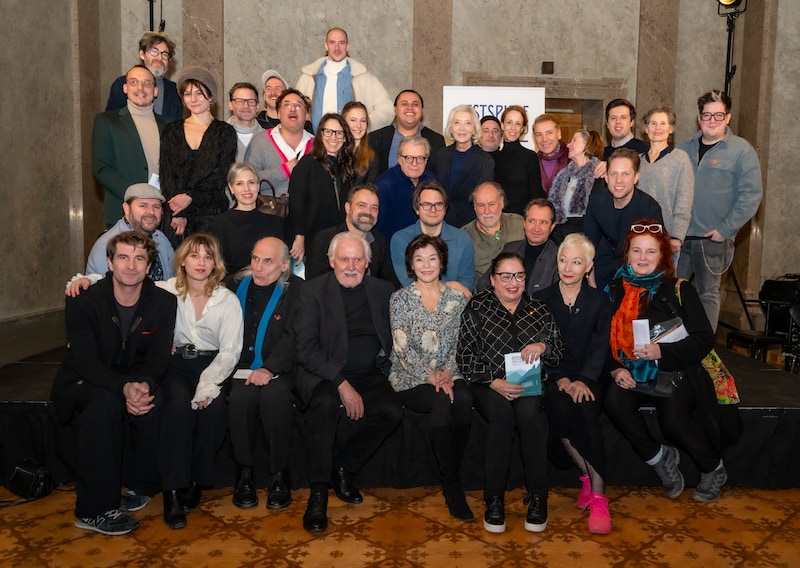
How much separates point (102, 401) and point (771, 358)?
6.24 metres

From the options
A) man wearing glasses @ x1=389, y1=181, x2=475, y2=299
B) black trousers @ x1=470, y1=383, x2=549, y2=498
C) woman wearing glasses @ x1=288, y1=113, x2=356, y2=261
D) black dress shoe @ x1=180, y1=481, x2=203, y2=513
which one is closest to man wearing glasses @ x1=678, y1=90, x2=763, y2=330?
man wearing glasses @ x1=389, y1=181, x2=475, y2=299

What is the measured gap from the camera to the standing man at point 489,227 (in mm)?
4582

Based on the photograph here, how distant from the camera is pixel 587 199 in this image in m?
4.86

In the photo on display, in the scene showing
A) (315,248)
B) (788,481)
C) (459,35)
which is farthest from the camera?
(459,35)

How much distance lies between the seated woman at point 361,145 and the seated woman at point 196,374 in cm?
138

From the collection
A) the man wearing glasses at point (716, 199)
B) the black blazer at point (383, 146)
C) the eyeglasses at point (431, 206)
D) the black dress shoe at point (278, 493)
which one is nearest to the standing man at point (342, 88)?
the black blazer at point (383, 146)

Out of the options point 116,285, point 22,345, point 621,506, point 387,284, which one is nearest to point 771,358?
point 621,506

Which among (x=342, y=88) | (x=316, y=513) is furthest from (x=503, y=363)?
(x=342, y=88)

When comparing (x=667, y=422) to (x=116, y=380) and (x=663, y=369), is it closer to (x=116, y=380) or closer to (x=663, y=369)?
(x=663, y=369)

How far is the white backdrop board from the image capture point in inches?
271

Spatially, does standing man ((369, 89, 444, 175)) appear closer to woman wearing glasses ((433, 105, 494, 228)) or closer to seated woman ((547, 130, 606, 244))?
woman wearing glasses ((433, 105, 494, 228))

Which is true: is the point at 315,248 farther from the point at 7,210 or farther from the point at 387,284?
the point at 7,210

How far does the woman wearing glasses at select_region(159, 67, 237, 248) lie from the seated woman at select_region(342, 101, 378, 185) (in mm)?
787

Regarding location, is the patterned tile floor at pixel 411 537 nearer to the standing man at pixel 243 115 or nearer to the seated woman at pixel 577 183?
the seated woman at pixel 577 183
